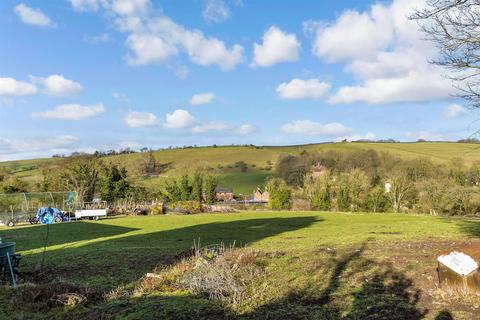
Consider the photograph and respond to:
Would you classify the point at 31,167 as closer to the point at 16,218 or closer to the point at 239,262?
the point at 16,218

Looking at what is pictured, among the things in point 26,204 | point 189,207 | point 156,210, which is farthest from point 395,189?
point 26,204

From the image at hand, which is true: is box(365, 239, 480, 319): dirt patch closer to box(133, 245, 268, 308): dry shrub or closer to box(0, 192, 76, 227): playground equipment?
box(133, 245, 268, 308): dry shrub

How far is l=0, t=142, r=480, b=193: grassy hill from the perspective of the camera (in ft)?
208

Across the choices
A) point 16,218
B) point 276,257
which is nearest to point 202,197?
point 16,218

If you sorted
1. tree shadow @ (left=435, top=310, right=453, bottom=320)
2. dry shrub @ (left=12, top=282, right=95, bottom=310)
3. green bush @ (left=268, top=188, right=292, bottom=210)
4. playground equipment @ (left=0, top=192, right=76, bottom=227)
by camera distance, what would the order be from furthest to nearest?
green bush @ (left=268, top=188, right=292, bottom=210) → playground equipment @ (left=0, top=192, right=76, bottom=227) → dry shrub @ (left=12, top=282, right=95, bottom=310) → tree shadow @ (left=435, top=310, right=453, bottom=320)

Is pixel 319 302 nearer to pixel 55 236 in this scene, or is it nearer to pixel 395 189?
pixel 55 236

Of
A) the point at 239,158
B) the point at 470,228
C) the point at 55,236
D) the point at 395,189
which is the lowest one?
the point at 55,236

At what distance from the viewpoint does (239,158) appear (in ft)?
279

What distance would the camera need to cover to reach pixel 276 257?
8.74 m

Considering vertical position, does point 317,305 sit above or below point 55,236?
above

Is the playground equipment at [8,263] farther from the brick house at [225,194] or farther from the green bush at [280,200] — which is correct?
the brick house at [225,194]

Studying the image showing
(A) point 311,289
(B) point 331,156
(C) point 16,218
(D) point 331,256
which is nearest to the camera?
(A) point 311,289

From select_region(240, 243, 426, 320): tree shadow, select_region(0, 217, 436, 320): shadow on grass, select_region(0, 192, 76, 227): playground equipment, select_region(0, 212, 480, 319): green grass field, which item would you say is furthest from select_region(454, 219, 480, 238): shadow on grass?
select_region(0, 192, 76, 227): playground equipment

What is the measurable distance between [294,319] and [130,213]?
37773 millimetres
